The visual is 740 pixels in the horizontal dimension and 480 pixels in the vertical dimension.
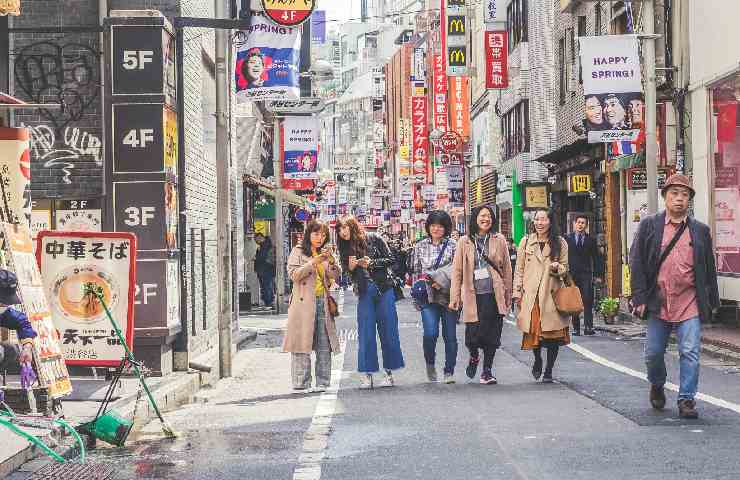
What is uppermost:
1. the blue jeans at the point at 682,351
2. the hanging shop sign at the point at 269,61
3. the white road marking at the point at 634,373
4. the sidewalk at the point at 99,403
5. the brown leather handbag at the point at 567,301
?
the hanging shop sign at the point at 269,61

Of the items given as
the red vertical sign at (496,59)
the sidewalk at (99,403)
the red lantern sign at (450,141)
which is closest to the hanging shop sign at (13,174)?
the sidewalk at (99,403)

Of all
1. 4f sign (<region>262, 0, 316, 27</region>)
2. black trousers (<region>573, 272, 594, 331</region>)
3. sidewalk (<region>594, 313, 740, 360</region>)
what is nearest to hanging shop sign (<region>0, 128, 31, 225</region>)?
4f sign (<region>262, 0, 316, 27</region>)

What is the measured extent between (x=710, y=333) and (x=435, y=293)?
7.20 m

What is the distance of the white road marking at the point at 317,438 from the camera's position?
8.29 meters

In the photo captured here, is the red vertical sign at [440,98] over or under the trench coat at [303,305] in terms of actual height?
over

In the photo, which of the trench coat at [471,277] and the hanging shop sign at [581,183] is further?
the hanging shop sign at [581,183]

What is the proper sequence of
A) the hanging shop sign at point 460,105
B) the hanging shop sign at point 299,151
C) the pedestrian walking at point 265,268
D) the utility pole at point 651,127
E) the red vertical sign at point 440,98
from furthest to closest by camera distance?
the hanging shop sign at point 460,105, the red vertical sign at point 440,98, the hanging shop sign at point 299,151, the pedestrian walking at point 265,268, the utility pole at point 651,127

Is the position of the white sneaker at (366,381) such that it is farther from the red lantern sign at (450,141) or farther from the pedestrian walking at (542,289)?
the red lantern sign at (450,141)

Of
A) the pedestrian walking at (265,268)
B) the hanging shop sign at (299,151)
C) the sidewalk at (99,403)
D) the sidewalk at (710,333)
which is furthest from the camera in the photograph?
the hanging shop sign at (299,151)

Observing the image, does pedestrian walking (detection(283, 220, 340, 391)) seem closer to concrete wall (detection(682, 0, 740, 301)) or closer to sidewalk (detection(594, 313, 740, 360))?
sidewalk (detection(594, 313, 740, 360))

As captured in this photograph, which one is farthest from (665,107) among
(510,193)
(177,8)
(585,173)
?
(510,193)

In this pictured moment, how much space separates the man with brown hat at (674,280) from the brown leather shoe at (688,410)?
0.81 feet

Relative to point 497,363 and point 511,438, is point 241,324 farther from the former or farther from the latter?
point 511,438

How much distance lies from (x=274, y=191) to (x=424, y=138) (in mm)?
57008
